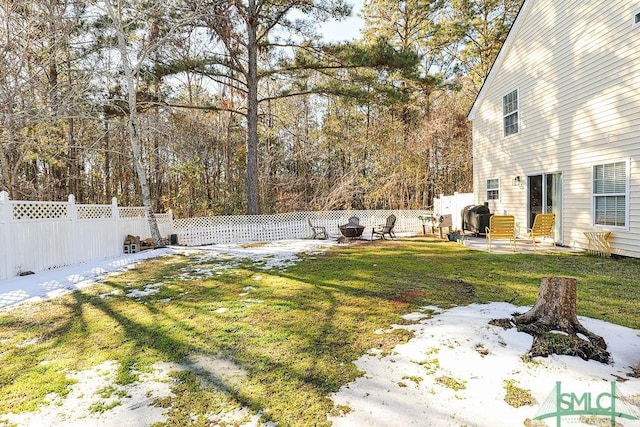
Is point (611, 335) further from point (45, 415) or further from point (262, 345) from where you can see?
point (45, 415)

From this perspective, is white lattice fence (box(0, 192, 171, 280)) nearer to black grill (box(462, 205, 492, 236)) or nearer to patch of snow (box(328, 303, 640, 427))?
patch of snow (box(328, 303, 640, 427))

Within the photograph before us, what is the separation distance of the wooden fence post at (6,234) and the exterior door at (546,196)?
11.2 metres

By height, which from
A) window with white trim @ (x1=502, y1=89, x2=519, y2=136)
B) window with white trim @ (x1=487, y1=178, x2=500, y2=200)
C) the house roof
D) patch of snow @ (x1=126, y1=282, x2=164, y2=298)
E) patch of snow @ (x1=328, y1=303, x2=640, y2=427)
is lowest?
patch of snow @ (x1=126, y1=282, x2=164, y2=298)

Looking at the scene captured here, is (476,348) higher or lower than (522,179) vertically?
lower

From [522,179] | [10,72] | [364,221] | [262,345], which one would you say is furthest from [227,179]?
[262,345]

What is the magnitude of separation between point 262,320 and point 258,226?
8.78 meters

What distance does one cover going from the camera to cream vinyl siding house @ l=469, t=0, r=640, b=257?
6.33 metres

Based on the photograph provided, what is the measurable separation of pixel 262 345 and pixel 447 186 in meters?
16.6

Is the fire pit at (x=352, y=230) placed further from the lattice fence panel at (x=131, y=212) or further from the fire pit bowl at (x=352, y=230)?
the lattice fence panel at (x=131, y=212)

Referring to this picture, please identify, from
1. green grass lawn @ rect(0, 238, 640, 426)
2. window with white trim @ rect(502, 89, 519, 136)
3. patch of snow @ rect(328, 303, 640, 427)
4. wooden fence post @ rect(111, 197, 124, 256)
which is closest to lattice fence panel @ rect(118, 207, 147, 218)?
wooden fence post @ rect(111, 197, 124, 256)

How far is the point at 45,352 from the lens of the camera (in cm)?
298

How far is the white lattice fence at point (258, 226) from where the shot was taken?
11711mm

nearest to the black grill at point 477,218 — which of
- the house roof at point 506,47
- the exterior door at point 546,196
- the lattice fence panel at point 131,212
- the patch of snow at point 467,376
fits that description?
the exterior door at point 546,196

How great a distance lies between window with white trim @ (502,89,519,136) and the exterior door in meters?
1.68
